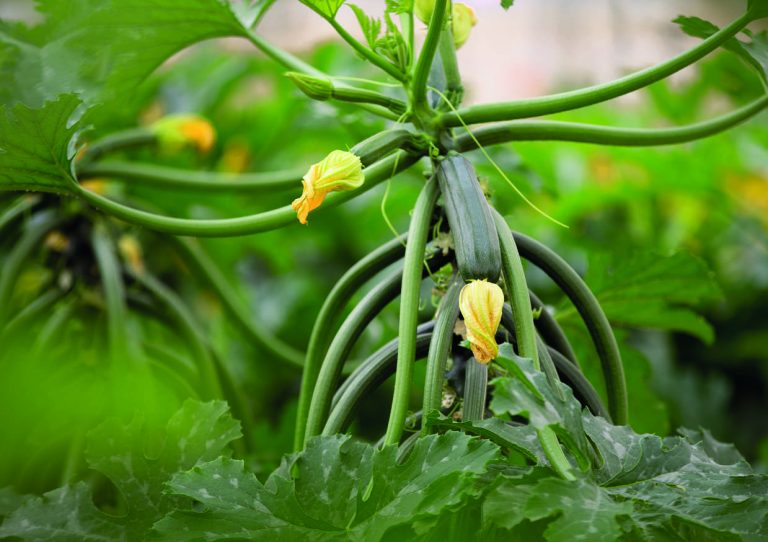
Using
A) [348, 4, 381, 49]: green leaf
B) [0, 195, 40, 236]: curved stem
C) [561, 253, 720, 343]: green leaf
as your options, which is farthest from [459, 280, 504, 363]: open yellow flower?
[0, 195, 40, 236]: curved stem

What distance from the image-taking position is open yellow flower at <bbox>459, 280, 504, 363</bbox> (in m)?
0.57

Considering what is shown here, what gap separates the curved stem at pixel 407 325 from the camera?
0.58 m

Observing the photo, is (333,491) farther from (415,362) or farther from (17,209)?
(17,209)

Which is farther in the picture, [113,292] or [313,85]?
[113,292]

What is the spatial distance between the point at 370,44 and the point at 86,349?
606 mm

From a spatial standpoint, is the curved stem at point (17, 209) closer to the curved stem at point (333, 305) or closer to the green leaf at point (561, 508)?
the curved stem at point (333, 305)

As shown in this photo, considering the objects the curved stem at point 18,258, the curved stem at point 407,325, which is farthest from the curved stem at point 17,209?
the curved stem at point 407,325

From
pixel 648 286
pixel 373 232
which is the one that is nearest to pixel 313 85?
pixel 648 286

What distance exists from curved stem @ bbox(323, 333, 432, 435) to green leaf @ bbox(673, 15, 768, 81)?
12.7 inches

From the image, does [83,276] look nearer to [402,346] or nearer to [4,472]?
[4,472]

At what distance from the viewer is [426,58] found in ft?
2.09

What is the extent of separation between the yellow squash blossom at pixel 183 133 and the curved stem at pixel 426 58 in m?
0.56

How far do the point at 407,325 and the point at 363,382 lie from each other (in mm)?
83

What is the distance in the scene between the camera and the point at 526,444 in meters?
Result: 0.56
